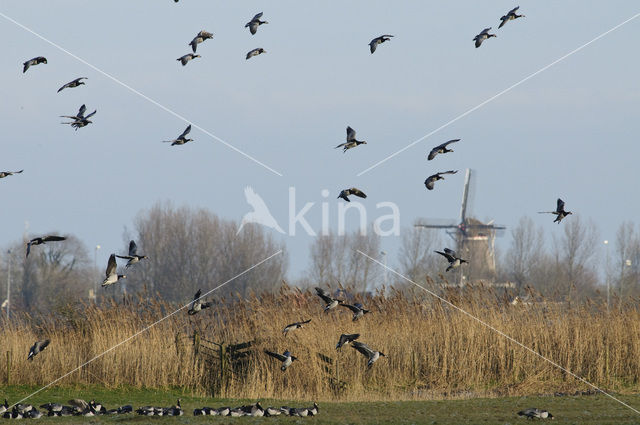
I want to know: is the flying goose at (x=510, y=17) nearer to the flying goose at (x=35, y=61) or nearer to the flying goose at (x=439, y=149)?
the flying goose at (x=439, y=149)

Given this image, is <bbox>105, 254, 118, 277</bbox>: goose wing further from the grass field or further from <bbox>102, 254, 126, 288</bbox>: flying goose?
the grass field

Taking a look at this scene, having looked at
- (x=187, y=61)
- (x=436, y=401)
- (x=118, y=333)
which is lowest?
(x=436, y=401)

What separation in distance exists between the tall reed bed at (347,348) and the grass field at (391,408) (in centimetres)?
86

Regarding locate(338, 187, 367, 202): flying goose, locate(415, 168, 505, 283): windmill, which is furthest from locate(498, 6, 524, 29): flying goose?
locate(415, 168, 505, 283): windmill

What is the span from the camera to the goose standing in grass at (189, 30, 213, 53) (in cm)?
2105

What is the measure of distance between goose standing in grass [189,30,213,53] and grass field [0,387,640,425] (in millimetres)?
7865

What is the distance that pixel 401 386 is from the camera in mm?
21562

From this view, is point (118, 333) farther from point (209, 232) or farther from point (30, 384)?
point (209, 232)

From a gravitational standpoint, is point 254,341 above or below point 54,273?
below

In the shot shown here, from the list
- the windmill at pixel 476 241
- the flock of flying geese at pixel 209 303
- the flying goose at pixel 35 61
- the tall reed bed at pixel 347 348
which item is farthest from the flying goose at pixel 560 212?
the windmill at pixel 476 241

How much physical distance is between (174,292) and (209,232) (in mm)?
7084

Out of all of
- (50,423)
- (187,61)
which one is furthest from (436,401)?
(187,61)

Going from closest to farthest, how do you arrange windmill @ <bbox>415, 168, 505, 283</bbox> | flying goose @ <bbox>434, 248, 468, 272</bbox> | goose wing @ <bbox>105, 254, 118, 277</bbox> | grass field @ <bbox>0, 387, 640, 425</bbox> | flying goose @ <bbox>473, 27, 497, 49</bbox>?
1. grass field @ <bbox>0, 387, 640, 425</bbox>
2. goose wing @ <bbox>105, 254, 118, 277</bbox>
3. flying goose @ <bbox>434, 248, 468, 272</bbox>
4. flying goose @ <bbox>473, 27, 497, 49</bbox>
5. windmill @ <bbox>415, 168, 505, 283</bbox>

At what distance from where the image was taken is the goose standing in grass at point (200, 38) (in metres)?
21.0
